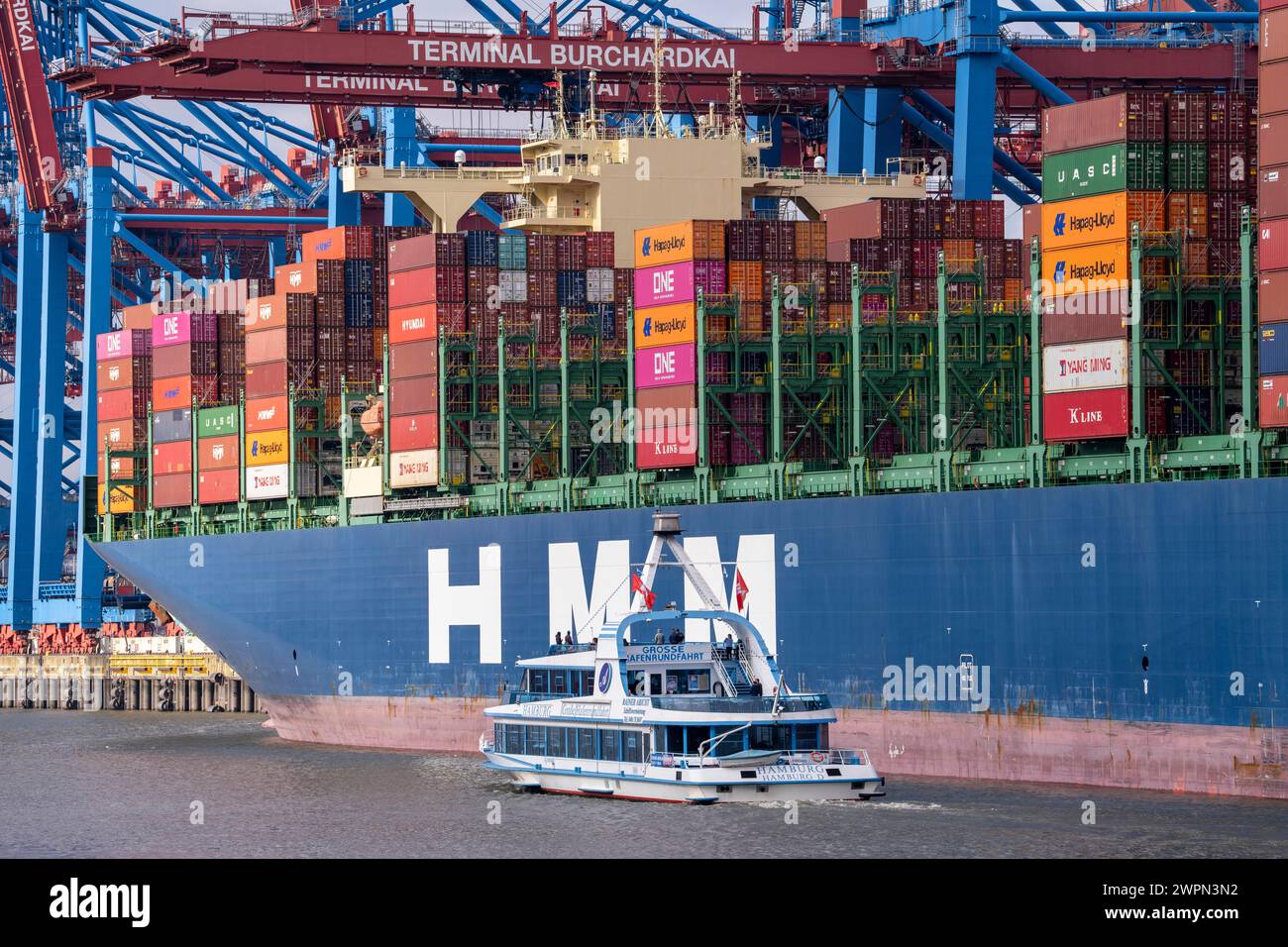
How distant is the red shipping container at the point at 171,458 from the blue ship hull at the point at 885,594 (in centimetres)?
553

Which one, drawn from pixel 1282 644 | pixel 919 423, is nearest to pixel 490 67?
pixel 919 423

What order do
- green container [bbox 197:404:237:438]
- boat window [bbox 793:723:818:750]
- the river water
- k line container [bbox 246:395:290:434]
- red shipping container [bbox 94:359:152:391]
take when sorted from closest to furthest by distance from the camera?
1. the river water
2. boat window [bbox 793:723:818:750]
3. k line container [bbox 246:395:290:434]
4. green container [bbox 197:404:237:438]
5. red shipping container [bbox 94:359:152:391]

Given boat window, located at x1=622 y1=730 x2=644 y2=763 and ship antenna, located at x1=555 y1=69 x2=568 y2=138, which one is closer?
boat window, located at x1=622 y1=730 x2=644 y2=763

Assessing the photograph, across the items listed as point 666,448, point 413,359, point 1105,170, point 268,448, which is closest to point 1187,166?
point 1105,170

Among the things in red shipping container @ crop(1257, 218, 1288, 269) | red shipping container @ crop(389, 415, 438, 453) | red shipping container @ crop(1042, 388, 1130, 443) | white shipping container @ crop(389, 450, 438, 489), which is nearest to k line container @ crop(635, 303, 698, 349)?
red shipping container @ crop(389, 415, 438, 453)

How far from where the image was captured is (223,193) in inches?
4577

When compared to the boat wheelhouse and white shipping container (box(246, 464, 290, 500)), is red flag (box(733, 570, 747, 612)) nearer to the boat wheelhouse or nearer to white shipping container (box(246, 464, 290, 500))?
the boat wheelhouse

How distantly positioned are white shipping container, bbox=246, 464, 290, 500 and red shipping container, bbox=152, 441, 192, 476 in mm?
4509

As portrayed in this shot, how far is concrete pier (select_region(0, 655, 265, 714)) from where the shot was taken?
96000 mm

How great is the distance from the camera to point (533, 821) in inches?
1834

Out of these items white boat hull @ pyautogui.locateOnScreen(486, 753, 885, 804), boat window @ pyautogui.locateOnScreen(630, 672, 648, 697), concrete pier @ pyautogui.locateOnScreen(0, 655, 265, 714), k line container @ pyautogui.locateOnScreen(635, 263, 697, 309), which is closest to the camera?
white boat hull @ pyautogui.locateOnScreen(486, 753, 885, 804)

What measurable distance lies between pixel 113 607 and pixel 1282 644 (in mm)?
75608
